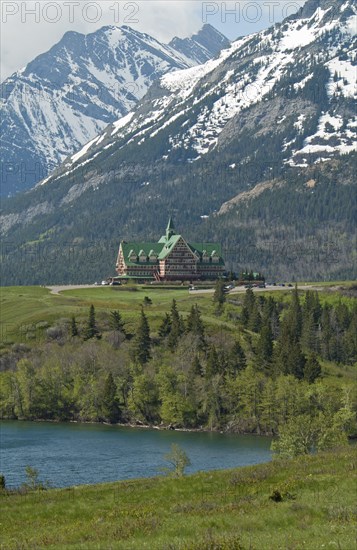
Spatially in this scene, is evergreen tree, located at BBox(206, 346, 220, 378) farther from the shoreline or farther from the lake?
the lake

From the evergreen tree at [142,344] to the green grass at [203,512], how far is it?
372 feet

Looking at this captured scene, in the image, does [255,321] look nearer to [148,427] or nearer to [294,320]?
[294,320]

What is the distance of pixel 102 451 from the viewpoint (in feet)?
377

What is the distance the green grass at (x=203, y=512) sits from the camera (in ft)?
107

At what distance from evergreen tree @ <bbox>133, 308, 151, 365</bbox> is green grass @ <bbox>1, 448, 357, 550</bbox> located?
113458 mm

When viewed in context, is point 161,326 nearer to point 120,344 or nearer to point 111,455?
point 120,344

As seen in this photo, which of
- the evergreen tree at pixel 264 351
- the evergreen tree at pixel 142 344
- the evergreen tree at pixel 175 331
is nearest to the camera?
the evergreen tree at pixel 264 351

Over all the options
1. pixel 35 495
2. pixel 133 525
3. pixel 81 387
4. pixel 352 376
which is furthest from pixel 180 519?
pixel 352 376

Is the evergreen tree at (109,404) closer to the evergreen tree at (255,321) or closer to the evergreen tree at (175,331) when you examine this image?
the evergreen tree at (175,331)

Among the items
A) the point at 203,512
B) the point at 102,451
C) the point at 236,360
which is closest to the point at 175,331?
the point at 236,360

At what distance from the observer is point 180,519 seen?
37.6 meters

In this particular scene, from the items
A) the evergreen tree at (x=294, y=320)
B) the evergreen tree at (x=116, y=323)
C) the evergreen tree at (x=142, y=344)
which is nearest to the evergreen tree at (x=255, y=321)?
the evergreen tree at (x=294, y=320)

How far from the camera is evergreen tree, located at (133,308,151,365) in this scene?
168 m

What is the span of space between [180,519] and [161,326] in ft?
465
